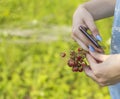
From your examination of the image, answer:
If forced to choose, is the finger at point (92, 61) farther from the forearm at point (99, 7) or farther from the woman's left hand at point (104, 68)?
the forearm at point (99, 7)

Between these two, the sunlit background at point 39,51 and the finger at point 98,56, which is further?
the sunlit background at point 39,51

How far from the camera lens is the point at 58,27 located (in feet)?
10.6

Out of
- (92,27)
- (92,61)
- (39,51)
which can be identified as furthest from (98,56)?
(39,51)

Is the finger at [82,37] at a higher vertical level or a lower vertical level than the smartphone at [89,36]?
lower

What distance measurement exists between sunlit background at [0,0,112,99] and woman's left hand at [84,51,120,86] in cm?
126

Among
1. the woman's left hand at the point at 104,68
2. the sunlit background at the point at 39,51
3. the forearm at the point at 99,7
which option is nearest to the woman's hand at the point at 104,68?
the woman's left hand at the point at 104,68

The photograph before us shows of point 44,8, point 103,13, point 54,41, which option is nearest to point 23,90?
point 54,41

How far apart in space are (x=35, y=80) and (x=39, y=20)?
2.13 ft

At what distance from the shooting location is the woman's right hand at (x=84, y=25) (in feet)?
4.28

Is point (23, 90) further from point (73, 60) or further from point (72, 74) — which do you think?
point (73, 60)

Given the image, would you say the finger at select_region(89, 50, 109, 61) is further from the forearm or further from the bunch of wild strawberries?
the forearm

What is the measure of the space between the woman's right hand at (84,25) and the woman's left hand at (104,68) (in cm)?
→ 7

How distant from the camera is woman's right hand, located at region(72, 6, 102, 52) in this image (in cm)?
131

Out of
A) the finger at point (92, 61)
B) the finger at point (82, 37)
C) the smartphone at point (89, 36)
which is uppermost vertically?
the smartphone at point (89, 36)
